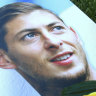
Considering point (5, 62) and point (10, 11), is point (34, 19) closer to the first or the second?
point (10, 11)

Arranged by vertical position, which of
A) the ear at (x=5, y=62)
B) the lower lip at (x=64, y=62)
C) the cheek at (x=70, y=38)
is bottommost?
the lower lip at (x=64, y=62)

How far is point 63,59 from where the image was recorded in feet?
4.11

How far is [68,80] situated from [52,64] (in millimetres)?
122

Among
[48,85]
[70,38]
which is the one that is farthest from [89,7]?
[48,85]

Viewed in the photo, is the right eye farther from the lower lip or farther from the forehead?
the lower lip

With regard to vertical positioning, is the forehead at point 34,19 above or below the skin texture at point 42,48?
above

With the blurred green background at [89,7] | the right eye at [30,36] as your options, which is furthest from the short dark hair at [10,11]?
the blurred green background at [89,7]

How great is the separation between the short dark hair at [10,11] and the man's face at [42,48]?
23 mm

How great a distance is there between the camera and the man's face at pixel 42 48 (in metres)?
1.20

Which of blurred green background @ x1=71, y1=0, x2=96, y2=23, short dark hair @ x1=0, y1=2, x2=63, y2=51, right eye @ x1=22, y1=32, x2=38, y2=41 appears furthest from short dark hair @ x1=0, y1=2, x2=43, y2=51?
blurred green background @ x1=71, y1=0, x2=96, y2=23

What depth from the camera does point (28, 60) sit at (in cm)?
120

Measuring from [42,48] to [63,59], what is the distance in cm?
13

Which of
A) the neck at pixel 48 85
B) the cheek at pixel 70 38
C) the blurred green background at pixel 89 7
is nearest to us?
the neck at pixel 48 85

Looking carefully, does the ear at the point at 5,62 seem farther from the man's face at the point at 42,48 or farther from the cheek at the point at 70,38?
the cheek at the point at 70,38
